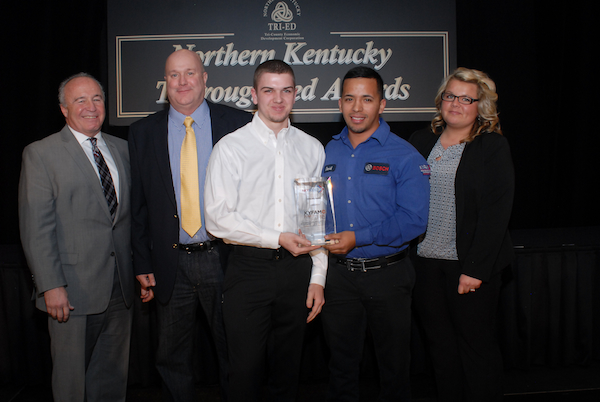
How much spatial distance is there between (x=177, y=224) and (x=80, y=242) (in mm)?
460

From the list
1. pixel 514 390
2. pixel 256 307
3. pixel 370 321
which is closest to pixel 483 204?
pixel 370 321

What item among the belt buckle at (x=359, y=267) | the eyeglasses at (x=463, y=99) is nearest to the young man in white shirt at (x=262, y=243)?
the belt buckle at (x=359, y=267)

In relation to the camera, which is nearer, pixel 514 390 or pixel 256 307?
pixel 256 307

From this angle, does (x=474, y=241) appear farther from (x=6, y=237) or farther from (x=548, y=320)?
(x=6, y=237)

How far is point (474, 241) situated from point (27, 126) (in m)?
3.25

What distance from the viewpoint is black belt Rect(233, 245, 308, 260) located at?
5.61 feet

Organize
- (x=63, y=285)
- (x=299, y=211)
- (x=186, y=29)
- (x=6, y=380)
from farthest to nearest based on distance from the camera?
(x=186, y=29)
(x=6, y=380)
(x=63, y=285)
(x=299, y=211)

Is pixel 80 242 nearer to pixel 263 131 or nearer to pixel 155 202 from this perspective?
pixel 155 202

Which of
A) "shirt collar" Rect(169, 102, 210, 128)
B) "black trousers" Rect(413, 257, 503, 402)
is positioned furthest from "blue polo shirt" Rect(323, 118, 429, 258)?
"shirt collar" Rect(169, 102, 210, 128)

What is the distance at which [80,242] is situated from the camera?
1.90 m

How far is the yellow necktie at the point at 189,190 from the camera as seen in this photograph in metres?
1.94

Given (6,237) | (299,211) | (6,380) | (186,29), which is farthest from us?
(6,237)

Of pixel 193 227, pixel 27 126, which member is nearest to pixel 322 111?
pixel 193 227

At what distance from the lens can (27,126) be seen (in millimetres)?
3053
